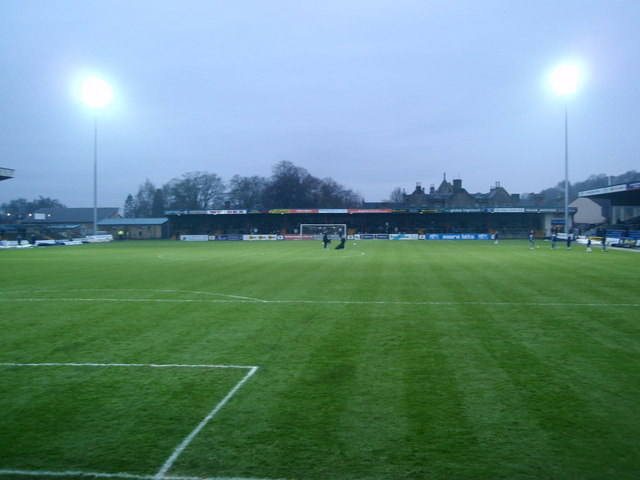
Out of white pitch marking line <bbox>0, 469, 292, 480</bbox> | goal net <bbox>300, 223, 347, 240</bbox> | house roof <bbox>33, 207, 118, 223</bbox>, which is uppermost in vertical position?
house roof <bbox>33, 207, 118, 223</bbox>

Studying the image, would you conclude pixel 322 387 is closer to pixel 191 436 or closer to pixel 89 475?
pixel 191 436

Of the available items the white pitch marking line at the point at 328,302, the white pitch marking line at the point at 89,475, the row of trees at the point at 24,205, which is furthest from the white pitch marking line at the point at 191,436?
the row of trees at the point at 24,205

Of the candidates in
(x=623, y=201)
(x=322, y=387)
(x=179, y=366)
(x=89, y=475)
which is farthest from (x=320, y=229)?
(x=89, y=475)

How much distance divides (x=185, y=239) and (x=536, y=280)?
65.6 metres

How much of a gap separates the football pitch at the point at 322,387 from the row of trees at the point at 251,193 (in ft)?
328

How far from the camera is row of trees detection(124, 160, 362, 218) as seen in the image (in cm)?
11531

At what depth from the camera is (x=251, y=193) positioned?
12162 cm

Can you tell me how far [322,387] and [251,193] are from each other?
383 ft

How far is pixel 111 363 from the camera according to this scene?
28.1 feet

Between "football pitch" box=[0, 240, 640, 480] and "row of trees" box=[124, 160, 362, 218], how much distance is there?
99.8 meters

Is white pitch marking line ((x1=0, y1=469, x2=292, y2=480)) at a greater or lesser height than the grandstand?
lesser

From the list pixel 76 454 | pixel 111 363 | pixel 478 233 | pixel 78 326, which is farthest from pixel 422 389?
pixel 478 233

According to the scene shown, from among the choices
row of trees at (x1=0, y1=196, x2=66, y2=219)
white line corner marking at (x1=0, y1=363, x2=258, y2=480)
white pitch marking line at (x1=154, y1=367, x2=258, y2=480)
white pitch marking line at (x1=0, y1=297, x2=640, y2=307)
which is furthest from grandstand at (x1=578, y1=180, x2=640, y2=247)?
row of trees at (x1=0, y1=196, x2=66, y2=219)

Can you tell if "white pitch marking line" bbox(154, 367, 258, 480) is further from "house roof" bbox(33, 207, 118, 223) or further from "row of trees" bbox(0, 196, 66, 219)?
"row of trees" bbox(0, 196, 66, 219)
